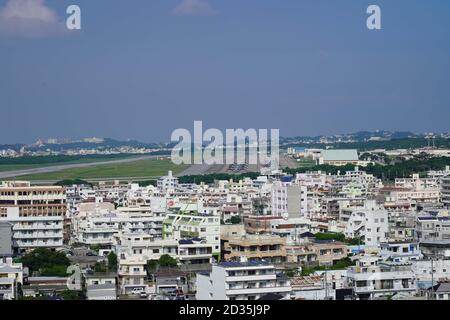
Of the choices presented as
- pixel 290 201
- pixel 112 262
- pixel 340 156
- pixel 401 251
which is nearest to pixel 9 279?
pixel 112 262

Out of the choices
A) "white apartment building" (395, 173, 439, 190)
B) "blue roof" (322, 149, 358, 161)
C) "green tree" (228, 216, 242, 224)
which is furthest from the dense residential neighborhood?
"blue roof" (322, 149, 358, 161)

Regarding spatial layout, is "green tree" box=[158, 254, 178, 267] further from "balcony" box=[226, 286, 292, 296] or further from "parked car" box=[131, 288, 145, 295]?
"balcony" box=[226, 286, 292, 296]

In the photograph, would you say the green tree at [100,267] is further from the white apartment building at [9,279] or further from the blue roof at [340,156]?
the blue roof at [340,156]

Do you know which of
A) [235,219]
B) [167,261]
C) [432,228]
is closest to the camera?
[167,261]

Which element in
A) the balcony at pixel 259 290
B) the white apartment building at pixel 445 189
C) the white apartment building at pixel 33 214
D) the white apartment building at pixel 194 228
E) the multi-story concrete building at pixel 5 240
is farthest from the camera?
the white apartment building at pixel 445 189

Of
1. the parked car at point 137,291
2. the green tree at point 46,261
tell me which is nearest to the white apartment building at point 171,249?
the green tree at point 46,261

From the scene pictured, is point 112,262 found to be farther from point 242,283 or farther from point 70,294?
point 242,283

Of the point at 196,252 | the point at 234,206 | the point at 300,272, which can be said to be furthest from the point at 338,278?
the point at 234,206
